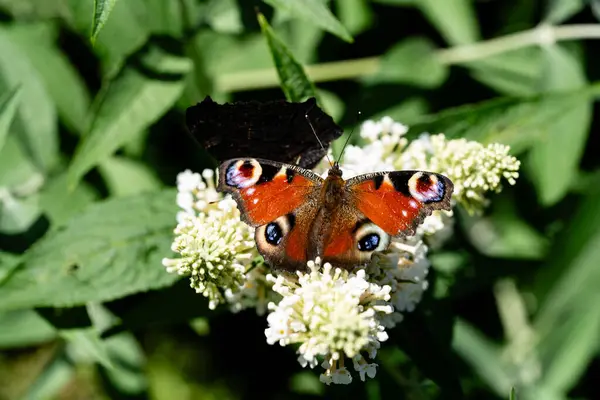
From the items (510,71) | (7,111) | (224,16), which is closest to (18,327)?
(7,111)

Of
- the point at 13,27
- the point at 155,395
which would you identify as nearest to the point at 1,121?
the point at 13,27

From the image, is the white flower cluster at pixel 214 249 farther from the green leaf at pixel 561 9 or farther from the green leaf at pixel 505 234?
the green leaf at pixel 561 9

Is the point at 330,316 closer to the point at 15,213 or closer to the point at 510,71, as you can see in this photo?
the point at 15,213

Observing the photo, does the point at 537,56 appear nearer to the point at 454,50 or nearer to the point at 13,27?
the point at 454,50

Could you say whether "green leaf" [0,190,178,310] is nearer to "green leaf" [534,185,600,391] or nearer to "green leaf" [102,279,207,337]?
"green leaf" [102,279,207,337]

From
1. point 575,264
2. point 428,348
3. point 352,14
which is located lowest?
point 575,264

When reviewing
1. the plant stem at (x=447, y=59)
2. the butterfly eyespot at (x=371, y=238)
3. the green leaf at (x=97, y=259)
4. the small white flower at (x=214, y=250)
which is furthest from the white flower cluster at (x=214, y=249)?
the plant stem at (x=447, y=59)
